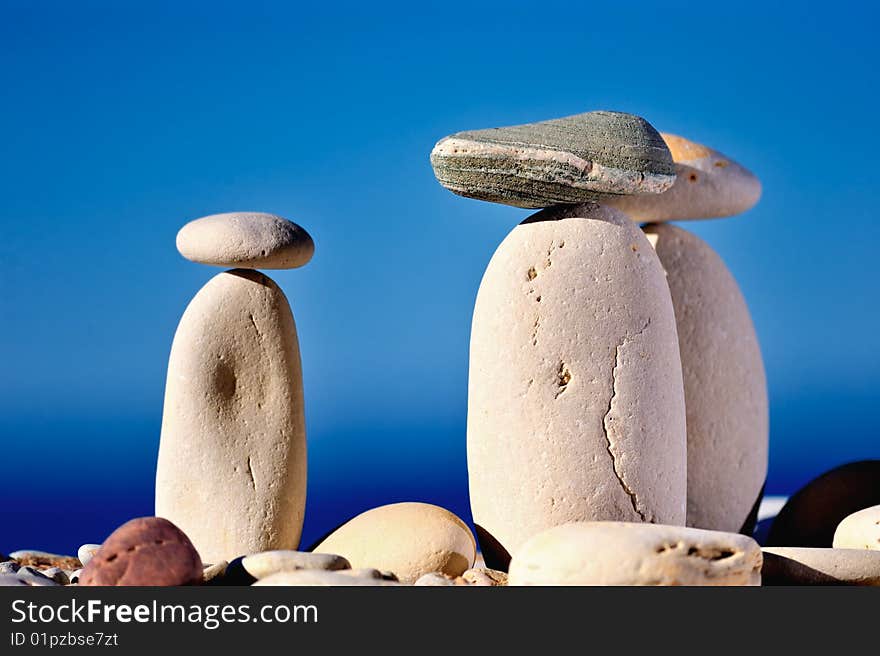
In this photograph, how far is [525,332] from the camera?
5293mm

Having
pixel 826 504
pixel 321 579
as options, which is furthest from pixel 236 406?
pixel 826 504

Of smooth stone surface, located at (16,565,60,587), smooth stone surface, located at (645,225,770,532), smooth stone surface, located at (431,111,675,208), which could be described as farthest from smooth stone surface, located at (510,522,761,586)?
smooth stone surface, located at (645,225,770,532)

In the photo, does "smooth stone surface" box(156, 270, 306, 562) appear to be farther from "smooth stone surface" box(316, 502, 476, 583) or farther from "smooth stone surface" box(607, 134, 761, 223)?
"smooth stone surface" box(607, 134, 761, 223)

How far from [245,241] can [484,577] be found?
7.42ft

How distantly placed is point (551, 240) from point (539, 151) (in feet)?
1.36

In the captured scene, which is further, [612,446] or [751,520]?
[751,520]

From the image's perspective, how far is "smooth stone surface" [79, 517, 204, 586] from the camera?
4.32 metres

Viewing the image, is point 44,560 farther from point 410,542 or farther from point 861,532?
point 861,532

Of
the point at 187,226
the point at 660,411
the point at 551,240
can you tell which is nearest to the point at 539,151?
the point at 551,240

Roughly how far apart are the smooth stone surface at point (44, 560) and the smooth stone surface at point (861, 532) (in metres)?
3.90

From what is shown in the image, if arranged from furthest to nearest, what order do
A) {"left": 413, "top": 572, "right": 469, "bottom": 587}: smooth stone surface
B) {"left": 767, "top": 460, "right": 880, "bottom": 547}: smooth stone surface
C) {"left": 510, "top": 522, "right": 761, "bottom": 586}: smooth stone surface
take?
{"left": 767, "top": 460, "right": 880, "bottom": 547}: smooth stone surface → {"left": 413, "top": 572, "right": 469, "bottom": 587}: smooth stone surface → {"left": 510, "top": 522, "right": 761, "bottom": 586}: smooth stone surface

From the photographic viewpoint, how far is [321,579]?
13.5ft

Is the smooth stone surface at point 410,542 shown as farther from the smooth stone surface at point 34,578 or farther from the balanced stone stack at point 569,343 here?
the smooth stone surface at point 34,578

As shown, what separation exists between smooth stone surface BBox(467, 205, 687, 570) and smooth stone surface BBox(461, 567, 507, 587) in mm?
225
